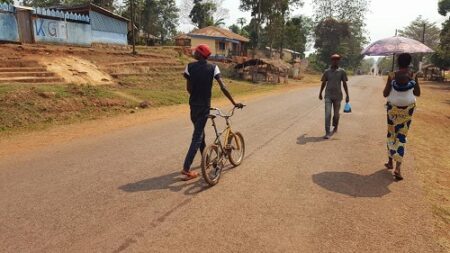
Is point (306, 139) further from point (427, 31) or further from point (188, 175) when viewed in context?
point (427, 31)

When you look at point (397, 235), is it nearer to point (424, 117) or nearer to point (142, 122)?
point (142, 122)

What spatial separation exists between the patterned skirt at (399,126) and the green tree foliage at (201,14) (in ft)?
180

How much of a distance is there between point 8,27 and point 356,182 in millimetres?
21444

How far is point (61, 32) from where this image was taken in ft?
79.2

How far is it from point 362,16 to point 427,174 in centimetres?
7424

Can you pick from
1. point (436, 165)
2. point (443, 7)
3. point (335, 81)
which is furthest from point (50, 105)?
point (443, 7)

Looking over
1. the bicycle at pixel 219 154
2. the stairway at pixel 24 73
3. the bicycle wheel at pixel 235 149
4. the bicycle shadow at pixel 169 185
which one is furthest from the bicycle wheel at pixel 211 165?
the stairway at pixel 24 73

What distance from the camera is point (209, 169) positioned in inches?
227

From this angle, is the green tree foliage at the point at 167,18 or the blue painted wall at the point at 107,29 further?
the green tree foliage at the point at 167,18

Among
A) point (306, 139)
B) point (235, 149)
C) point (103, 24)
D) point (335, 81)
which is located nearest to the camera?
point (235, 149)

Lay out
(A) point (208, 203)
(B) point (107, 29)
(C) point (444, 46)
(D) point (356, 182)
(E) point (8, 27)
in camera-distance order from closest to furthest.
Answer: (A) point (208, 203) < (D) point (356, 182) < (E) point (8, 27) < (B) point (107, 29) < (C) point (444, 46)

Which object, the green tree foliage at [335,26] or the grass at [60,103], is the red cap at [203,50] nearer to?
the grass at [60,103]

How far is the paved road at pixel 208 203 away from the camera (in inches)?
155

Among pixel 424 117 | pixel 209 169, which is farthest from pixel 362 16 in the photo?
pixel 209 169
